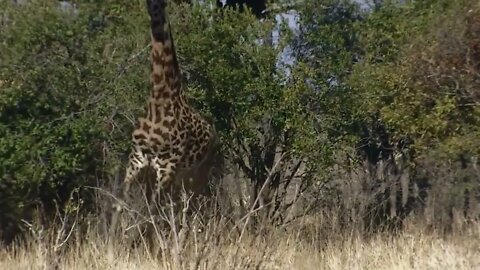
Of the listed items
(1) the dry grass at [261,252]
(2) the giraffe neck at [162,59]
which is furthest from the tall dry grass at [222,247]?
(2) the giraffe neck at [162,59]

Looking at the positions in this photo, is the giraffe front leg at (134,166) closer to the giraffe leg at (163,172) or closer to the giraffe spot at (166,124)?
the giraffe leg at (163,172)

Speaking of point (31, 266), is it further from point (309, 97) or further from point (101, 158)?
point (309, 97)

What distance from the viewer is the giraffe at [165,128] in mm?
9891

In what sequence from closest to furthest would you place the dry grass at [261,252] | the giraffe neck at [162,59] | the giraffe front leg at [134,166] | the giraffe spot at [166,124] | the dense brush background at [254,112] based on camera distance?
the dry grass at [261,252]
the dense brush background at [254,112]
the giraffe neck at [162,59]
the giraffe front leg at [134,166]
the giraffe spot at [166,124]

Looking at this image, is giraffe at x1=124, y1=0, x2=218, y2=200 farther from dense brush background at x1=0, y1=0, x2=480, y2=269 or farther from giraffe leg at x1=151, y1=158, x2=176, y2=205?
dense brush background at x1=0, y1=0, x2=480, y2=269

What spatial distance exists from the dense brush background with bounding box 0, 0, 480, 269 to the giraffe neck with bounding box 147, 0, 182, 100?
54 centimetres

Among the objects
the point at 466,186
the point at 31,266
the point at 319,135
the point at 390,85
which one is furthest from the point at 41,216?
the point at 466,186

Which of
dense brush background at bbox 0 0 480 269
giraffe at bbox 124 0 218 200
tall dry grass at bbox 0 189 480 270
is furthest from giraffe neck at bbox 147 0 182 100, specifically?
tall dry grass at bbox 0 189 480 270

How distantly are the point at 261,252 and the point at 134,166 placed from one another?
2641 millimetres

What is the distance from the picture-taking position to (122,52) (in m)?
10.5

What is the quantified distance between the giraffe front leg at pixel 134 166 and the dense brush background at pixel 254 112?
20 cm

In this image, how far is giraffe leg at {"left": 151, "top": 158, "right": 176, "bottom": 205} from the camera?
990 cm

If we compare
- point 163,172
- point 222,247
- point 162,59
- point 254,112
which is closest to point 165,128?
point 163,172

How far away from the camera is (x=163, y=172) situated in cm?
995
